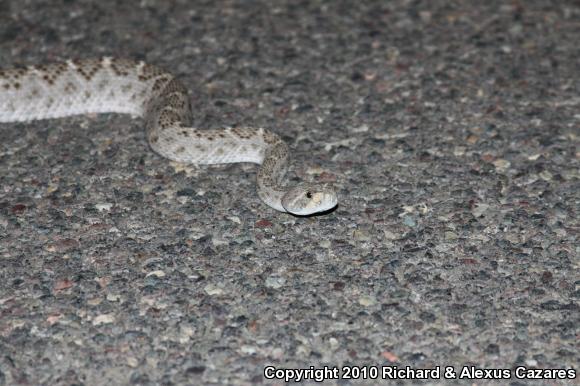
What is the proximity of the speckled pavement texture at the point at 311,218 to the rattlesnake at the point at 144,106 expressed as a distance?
6.3 inches

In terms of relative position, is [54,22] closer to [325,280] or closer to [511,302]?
[325,280]

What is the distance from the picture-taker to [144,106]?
29.4 ft

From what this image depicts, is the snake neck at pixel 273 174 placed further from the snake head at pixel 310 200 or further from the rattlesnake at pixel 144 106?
the snake head at pixel 310 200

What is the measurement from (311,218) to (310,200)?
25 cm

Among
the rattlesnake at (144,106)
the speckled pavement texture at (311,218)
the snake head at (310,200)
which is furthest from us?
the rattlesnake at (144,106)

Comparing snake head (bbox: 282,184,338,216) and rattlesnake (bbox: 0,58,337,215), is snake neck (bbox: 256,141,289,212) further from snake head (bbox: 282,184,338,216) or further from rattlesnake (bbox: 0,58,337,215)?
snake head (bbox: 282,184,338,216)

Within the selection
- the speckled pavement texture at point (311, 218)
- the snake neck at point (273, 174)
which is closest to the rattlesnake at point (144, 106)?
the snake neck at point (273, 174)

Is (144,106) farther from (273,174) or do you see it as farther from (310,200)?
(310,200)

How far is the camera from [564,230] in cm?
701

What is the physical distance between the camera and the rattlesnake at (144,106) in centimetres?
795

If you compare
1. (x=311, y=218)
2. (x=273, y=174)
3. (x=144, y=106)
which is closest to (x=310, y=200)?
(x=311, y=218)

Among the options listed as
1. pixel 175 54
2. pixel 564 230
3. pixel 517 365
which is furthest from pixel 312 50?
pixel 517 365

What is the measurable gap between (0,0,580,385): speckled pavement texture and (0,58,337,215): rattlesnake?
0.52 feet

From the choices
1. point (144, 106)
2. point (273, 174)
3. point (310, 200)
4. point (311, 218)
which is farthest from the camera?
point (144, 106)
